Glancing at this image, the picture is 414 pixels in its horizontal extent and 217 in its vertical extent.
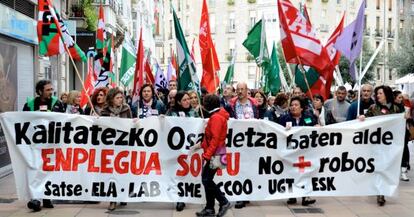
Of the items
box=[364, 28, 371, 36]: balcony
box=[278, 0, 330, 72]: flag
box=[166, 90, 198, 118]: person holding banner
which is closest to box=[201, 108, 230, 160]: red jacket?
box=[166, 90, 198, 118]: person holding banner

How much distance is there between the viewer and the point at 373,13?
87.6 meters

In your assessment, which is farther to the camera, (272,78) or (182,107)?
(272,78)

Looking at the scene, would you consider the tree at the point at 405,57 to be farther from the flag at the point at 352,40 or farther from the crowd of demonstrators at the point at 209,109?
the crowd of demonstrators at the point at 209,109

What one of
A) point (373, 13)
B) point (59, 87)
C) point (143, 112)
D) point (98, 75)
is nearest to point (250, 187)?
point (143, 112)

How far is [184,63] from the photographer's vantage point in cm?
1170

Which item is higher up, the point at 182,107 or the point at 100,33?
the point at 100,33

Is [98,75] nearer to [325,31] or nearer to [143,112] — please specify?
[143,112]

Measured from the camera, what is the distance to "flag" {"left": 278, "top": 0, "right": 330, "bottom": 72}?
10969 mm

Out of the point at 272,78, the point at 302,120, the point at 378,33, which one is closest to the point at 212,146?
the point at 302,120

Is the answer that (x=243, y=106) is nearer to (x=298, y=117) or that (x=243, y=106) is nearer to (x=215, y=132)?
(x=298, y=117)

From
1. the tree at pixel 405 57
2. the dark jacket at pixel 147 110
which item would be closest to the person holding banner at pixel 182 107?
the dark jacket at pixel 147 110

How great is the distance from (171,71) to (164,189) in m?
14.3

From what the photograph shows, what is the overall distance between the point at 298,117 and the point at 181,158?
6.10ft

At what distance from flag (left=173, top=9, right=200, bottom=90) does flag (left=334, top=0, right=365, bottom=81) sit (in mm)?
2575
